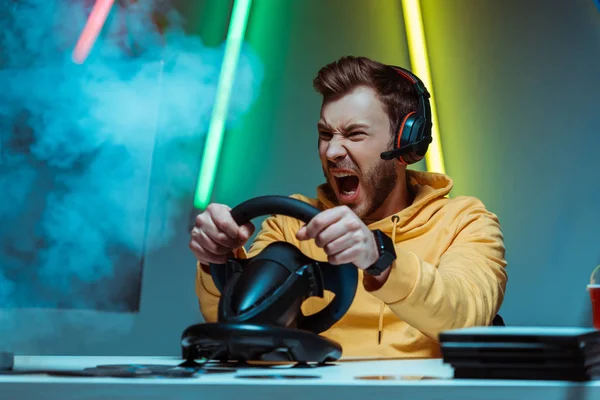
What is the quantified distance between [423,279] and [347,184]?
68 cm

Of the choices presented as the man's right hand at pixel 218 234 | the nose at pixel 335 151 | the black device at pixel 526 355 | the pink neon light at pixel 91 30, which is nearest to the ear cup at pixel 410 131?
the nose at pixel 335 151

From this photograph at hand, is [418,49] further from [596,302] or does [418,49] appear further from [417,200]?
[596,302]

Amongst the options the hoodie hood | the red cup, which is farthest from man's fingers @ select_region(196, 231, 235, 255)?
the red cup

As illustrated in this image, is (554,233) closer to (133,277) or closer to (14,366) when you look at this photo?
(133,277)

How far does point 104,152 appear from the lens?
254cm

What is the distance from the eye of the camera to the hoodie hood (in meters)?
1.73

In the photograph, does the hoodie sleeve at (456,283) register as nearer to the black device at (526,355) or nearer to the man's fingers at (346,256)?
the man's fingers at (346,256)

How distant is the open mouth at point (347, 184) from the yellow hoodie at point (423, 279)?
0.05m

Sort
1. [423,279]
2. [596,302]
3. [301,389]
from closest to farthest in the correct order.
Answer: [301,389] < [423,279] < [596,302]

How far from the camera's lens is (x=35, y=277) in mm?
2547

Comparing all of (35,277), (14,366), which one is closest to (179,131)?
(35,277)

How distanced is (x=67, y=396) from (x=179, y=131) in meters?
1.90

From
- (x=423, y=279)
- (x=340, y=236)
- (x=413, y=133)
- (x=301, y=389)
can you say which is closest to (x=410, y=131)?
(x=413, y=133)

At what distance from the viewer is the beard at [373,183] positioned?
70.7 inches
